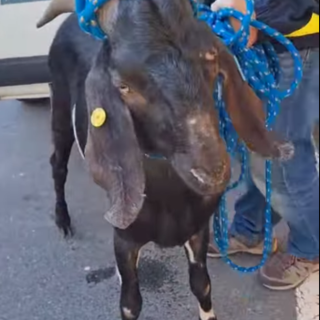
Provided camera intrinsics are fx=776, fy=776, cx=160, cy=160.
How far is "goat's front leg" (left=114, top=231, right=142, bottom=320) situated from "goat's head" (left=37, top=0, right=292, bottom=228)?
671mm

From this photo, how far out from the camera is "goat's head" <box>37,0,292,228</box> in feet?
6.53

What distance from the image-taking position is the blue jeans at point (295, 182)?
129cm

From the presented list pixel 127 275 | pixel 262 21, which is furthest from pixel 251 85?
pixel 127 275

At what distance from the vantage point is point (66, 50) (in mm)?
3377

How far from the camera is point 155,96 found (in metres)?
2.01

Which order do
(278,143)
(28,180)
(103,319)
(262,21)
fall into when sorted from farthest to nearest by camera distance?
(28,180) < (103,319) < (262,21) < (278,143)

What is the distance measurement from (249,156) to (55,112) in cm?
139

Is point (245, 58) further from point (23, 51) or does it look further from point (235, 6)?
point (23, 51)

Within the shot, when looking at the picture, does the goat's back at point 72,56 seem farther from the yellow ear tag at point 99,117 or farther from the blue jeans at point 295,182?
the yellow ear tag at point 99,117

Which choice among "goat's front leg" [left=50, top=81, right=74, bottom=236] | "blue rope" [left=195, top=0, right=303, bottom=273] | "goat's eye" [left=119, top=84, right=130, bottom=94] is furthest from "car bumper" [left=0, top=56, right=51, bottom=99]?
"goat's eye" [left=119, top=84, right=130, bottom=94]

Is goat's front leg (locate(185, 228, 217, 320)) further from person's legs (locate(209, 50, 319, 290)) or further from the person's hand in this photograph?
the person's hand

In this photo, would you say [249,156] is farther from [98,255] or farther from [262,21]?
[98,255]

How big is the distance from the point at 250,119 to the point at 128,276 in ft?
3.06

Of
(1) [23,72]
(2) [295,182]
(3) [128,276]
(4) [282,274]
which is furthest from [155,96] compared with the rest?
(1) [23,72]
